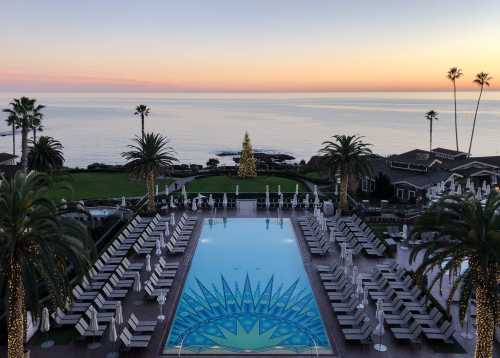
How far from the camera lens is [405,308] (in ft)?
56.9

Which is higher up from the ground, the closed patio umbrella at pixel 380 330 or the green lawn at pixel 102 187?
the green lawn at pixel 102 187

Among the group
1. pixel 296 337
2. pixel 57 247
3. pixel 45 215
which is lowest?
pixel 296 337

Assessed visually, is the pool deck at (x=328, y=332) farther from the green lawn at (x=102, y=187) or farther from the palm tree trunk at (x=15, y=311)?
the green lawn at (x=102, y=187)

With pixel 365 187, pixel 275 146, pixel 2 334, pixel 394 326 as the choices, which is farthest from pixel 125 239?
pixel 275 146

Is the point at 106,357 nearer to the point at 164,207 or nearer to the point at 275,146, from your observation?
the point at 164,207

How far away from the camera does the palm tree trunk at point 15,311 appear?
39.1ft

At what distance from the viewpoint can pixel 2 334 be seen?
1552 cm

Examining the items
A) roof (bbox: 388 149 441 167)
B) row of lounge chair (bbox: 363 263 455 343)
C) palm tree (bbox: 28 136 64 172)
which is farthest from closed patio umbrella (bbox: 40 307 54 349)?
roof (bbox: 388 149 441 167)

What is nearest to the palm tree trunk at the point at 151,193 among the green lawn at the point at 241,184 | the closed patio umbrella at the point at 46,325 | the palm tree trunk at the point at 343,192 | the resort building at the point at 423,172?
the green lawn at the point at 241,184

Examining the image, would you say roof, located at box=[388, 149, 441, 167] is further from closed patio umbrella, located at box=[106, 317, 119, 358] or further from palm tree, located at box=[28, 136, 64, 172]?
closed patio umbrella, located at box=[106, 317, 119, 358]

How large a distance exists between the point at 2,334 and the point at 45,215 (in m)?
6.31

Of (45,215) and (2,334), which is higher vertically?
(45,215)

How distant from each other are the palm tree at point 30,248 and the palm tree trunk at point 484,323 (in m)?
10.7

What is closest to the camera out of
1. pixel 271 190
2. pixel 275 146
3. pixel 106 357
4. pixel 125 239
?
pixel 106 357
